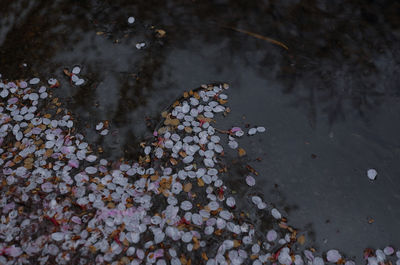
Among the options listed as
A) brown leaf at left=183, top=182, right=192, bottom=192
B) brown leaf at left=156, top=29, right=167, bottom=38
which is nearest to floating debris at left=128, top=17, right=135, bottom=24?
brown leaf at left=156, top=29, right=167, bottom=38

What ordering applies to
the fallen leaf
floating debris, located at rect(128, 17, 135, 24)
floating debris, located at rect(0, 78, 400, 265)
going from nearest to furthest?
floating debris, located at rect(0, 78, 400, 265)
the fallen leaf
floating debris, located at rect(128, 17, 135, 24)

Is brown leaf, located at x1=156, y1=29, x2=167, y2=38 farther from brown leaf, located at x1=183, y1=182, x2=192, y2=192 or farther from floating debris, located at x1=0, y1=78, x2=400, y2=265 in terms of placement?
brown leaf, located at x1=183, y1=182, x2=192, y2=192

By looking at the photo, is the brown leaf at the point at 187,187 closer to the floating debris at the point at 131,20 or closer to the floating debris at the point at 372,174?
the floating debris at the point at 372,174

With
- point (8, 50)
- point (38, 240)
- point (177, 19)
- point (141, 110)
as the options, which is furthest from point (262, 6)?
point (38, 240)

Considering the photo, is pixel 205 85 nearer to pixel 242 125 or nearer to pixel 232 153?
pixel 242 125

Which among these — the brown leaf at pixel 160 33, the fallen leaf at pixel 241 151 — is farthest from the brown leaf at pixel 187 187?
the brown leaf at pixel 160 33

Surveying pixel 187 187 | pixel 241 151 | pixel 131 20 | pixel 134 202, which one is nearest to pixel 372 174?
pixel 241 151

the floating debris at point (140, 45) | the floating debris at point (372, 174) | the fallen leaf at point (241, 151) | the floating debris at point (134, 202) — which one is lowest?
the floating debris at point (134, 202)

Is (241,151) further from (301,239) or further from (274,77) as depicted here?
(274,77)

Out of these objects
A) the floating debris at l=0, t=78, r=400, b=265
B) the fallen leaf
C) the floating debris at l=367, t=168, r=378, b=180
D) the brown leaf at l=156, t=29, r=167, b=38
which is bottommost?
the floating debris at l=0, t=78, r=400, b=265

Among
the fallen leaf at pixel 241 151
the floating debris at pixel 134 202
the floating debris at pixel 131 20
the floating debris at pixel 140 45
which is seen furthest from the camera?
the floating debris at pixel 131 20
